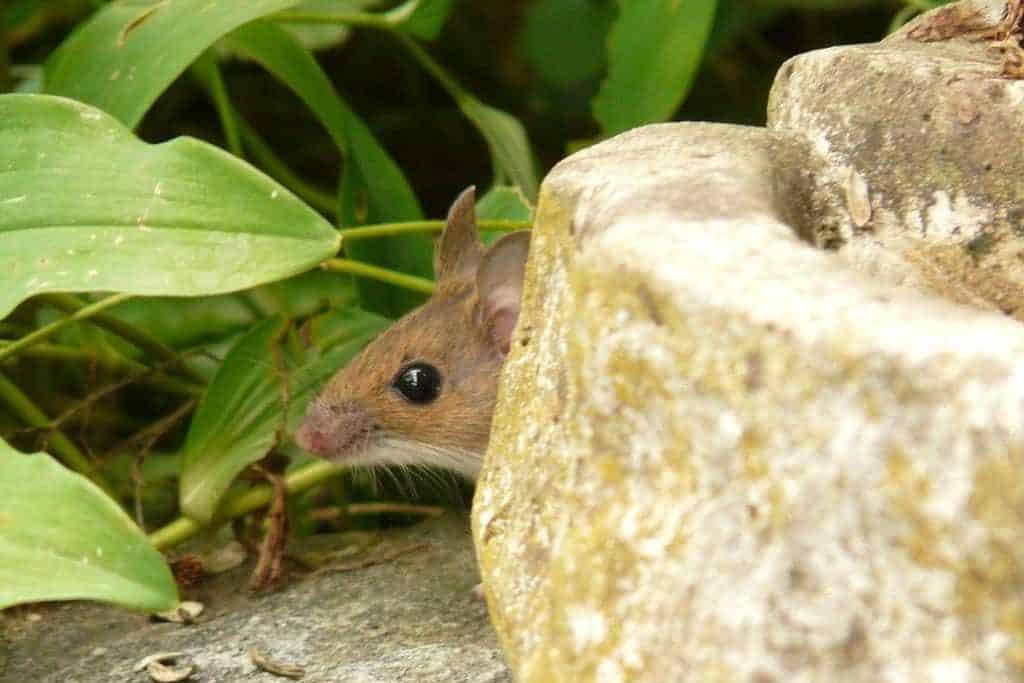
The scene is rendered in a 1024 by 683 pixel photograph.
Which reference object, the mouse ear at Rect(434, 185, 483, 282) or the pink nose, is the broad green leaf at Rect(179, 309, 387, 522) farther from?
the mouse ear at Rect(434, 185, 483, 282)

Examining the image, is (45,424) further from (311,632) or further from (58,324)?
(311,632)

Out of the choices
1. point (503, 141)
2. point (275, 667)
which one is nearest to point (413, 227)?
point (503, 141)

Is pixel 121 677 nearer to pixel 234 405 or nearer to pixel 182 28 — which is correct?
pixel 234 405

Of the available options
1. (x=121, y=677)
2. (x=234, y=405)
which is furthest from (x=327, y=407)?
(x=121, y=677)

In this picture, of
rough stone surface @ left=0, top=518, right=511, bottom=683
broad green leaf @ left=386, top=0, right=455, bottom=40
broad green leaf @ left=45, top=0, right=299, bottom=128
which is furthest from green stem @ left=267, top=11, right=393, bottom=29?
rough stone surface @ left=0, top=518, right=511, bottom=683

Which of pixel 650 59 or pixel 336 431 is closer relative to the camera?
pixel 336 431

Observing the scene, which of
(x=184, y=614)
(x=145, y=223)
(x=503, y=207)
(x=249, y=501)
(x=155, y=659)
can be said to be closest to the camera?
(x=145, y=223)

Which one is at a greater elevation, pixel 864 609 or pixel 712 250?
pixel 712 250

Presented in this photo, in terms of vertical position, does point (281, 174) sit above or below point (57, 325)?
below
